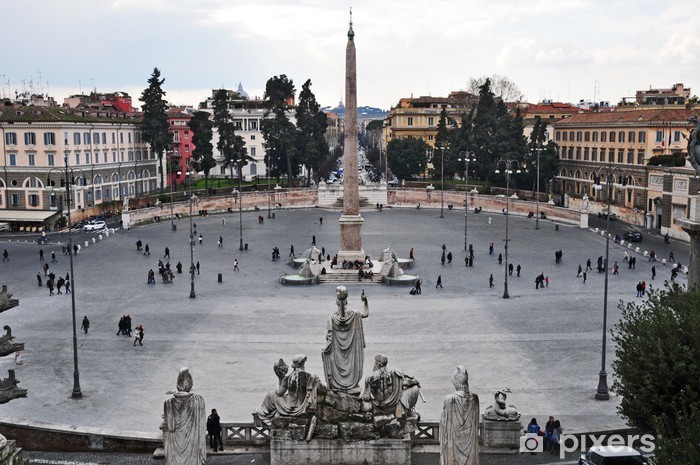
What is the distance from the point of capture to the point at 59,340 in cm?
2814

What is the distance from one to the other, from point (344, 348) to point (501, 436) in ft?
15.9

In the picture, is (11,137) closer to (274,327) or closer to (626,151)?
(274,327)

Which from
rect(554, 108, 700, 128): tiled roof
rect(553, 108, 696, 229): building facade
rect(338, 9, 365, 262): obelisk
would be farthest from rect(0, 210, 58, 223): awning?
rect(554, 108, 700, 128): tiled roof

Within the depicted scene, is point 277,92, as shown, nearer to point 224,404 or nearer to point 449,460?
point 224,404

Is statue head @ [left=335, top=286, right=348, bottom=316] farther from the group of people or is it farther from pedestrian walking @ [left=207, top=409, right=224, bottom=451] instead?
the group of people

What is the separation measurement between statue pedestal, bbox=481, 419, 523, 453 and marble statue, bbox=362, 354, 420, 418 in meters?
2.96

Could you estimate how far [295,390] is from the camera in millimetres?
13172

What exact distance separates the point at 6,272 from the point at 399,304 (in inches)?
845

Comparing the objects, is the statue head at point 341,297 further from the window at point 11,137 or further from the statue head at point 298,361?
the window at point 11,137

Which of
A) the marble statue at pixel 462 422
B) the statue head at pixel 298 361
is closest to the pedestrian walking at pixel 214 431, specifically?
the statue head at pixel 298 361

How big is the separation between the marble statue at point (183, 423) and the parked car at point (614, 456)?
25.7 ft

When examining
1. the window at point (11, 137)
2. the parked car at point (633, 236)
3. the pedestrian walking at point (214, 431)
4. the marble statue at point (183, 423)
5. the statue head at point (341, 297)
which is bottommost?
the parked car at point (633, 236)

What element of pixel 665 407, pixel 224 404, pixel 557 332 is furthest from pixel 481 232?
pixel 665 407

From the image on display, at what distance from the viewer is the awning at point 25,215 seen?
59.8 m
